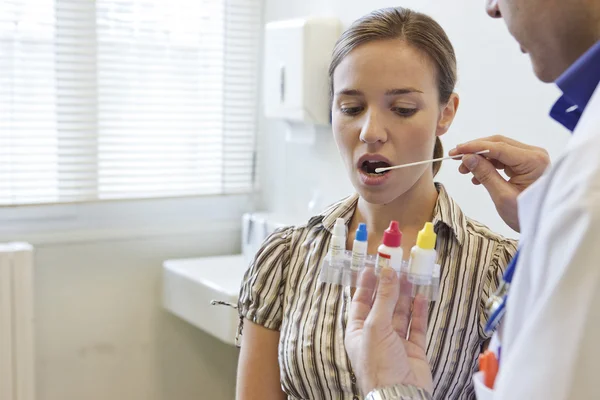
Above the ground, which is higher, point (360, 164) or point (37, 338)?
point (360, 164)

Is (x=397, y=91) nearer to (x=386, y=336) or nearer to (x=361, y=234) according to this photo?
(x=361, y=234)

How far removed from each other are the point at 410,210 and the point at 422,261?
0.27 metres

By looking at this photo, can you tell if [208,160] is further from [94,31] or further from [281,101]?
[94,31]

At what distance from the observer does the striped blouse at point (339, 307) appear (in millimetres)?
1297

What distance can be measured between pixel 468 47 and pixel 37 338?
1741 mm

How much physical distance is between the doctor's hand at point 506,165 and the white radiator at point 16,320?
1.58m

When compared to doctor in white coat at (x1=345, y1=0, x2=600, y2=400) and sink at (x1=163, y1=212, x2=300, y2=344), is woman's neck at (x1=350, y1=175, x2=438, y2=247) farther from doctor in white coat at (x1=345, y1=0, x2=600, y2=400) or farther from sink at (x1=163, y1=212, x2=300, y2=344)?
sink at (x1=163, y1=212, x2=300, y2=344)

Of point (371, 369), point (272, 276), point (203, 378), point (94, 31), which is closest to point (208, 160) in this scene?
point (94, 31)

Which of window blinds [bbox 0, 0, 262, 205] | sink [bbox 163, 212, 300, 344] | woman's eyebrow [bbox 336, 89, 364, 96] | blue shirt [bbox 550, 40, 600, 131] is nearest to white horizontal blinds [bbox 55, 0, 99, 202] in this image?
window blinds [bbox 0, 0, 262, 205]

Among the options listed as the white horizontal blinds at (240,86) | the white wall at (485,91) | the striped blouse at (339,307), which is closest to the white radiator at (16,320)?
the white horizontal blinds at (240,86)

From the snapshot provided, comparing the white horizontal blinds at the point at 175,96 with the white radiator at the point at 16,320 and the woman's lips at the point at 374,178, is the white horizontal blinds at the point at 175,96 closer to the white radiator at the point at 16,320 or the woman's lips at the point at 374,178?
the white radiator at the point at 16,320

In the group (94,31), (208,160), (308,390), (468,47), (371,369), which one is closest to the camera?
(371,369)

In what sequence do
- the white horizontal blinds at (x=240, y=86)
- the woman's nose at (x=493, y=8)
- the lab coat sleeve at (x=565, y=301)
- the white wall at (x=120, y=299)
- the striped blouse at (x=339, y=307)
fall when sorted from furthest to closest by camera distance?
the white horizontal blinds at (x=240, y=86)
the white wall at (x=120, y=299)
the striped blouse at (x=339, y=307)
the woman's nose at (x=493, y=8)
the lab coat sleeve at (x=565, y=301)

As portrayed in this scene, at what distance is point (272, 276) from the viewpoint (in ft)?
4.76
